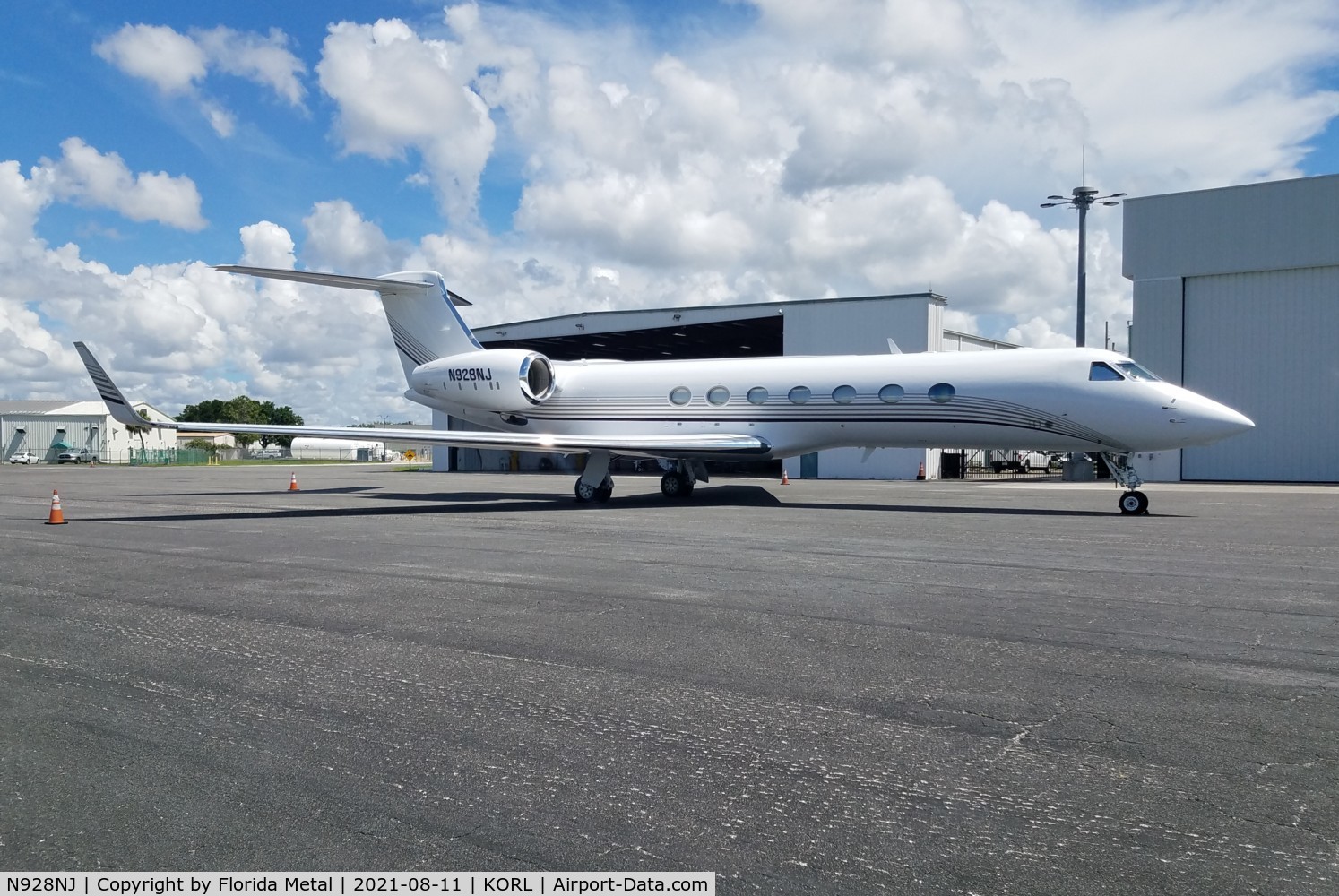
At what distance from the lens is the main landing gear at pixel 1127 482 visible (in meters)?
16.6

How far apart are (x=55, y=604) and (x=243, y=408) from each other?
121m

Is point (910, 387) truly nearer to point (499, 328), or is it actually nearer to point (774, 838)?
point (774, 838)

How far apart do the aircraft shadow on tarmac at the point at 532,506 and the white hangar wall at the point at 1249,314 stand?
64.7 ft

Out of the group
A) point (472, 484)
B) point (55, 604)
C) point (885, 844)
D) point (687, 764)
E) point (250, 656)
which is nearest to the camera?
point (885, 844)

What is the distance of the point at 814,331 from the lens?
120ft

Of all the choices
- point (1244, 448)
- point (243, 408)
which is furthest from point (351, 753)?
point (243, 408)

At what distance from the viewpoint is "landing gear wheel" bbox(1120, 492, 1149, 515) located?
1658 cm

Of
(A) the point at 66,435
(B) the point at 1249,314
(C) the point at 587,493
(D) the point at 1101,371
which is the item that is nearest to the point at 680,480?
(C) the point at 587,493

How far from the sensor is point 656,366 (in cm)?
2152

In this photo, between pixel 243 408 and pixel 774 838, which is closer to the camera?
pixel 774 838

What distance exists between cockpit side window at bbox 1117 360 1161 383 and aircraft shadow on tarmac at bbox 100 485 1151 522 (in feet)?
7.68

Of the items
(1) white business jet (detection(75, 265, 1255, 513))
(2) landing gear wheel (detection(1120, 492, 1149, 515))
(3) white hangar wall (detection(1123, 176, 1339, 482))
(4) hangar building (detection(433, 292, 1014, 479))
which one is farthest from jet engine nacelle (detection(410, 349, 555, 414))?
(3) white hangar wall (detection(1123, 176, 1339, 482))
